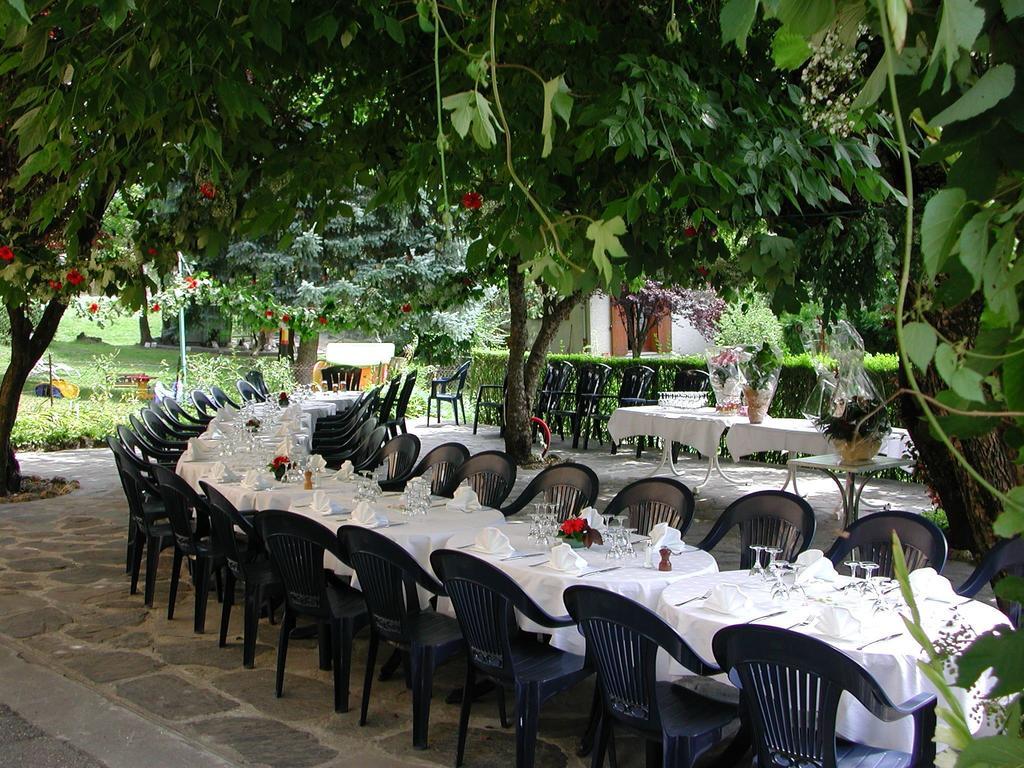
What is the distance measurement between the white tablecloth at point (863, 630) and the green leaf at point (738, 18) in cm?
268

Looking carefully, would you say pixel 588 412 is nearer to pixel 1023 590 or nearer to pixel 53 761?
pixel 53 761

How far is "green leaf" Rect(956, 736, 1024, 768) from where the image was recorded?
23.8 inches

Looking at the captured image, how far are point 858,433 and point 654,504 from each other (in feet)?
7.68

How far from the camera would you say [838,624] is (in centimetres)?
361

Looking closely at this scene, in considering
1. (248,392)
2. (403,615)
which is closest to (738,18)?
(403,615)

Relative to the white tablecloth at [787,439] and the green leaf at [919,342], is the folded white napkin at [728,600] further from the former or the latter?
the white tablecloth at [787,439]

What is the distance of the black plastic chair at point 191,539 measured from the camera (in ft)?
20.4

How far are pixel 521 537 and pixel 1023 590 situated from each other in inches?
180

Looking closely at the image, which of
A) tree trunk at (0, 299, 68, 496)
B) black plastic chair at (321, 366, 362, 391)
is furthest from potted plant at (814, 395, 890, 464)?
black plastic chair at (321, 366, 362, 391)

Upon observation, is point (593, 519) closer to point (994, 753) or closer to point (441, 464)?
point (441, 464)

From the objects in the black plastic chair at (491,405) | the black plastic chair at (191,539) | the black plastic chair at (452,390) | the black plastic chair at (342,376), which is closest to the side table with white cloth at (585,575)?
the black plastic chair at (191,539)

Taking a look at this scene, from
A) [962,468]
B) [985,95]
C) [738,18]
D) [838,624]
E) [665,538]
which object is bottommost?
[838,624]

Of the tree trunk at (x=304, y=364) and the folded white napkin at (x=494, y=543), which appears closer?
the folded white napkin at (x=494, y=543)

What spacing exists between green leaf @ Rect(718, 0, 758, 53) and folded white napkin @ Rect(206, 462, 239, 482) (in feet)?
22.3
